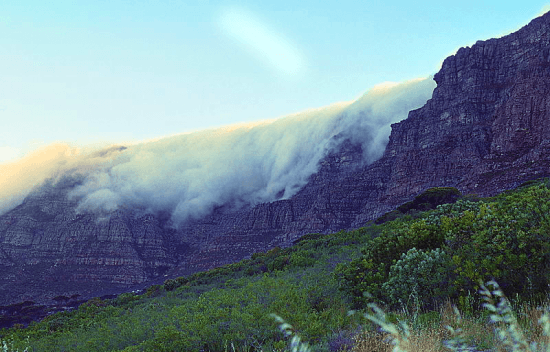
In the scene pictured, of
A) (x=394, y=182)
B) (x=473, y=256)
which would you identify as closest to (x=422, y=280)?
(x=473, y=256)

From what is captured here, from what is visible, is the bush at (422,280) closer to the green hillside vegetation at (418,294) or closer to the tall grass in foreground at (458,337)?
the green hillside vegetation at (418,294)

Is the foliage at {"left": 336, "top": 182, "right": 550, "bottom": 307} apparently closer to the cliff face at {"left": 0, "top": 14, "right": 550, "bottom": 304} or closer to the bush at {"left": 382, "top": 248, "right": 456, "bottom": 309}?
the bush at {"left": 382, "top": 248, "right": 456, "bottom": 309}

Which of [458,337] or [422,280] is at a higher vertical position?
[458,337]

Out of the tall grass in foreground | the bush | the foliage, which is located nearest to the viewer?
the tall grass in foreground

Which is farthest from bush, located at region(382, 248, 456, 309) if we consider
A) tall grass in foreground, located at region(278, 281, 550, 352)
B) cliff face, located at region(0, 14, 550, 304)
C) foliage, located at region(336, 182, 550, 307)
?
cliff face, located at region(0, 14, 550, 304)

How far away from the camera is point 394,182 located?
138 m

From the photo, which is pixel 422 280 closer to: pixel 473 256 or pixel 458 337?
pixel 473 256

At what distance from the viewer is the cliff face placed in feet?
347

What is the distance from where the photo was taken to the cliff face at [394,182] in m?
106

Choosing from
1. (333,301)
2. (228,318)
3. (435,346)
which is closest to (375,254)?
(333,301)

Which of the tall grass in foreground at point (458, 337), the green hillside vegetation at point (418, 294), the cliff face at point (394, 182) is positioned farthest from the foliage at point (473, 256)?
the cliff face at point (394, 182)

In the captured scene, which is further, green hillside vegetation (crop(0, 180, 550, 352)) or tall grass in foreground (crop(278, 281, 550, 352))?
green hillside vegetation (crop(0, 180, 550, 352))

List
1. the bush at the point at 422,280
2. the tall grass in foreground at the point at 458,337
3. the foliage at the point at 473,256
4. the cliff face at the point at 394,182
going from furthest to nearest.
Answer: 1. the cliff face at the point at 394,182
2. the bush at the point at 422,280
3. the foliage at the point at 473,256
4. the tall grass in foreground at the point at 458,337

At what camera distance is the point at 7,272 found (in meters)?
141
